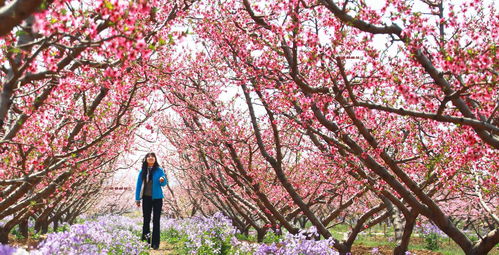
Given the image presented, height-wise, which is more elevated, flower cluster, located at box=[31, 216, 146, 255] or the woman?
the woman

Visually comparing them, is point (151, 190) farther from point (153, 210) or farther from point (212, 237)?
point (212, 237)

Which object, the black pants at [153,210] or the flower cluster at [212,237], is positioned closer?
the flower cluster at [212,237]

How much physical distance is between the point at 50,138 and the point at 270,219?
572cm

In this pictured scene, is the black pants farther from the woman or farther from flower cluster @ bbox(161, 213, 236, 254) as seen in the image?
flower cluster @ bbox(161, 213, 236, 254)

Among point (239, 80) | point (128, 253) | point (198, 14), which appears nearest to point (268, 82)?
point (239, 80)

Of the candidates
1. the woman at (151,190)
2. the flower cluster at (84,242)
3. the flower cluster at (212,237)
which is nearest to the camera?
the flower cluster at (84,242)

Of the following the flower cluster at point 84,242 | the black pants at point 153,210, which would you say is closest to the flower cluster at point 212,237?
the black pants at point 153,210

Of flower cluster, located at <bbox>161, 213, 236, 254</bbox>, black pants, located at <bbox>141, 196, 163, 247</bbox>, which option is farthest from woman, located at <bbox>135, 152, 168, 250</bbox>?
flower cluster, located at <bbox>161, 213, 236, 254</bbox>

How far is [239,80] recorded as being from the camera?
8070 millimetres

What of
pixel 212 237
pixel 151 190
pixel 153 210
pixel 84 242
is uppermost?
pixel 151 190

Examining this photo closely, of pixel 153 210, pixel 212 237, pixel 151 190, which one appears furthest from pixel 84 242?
pixel 151 190

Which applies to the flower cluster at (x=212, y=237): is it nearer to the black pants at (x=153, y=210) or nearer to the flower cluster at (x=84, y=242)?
the black pants at (x=153, y=210)

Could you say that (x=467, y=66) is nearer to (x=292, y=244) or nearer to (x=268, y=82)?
(x=292, y=244)

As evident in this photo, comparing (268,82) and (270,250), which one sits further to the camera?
(268,82)
